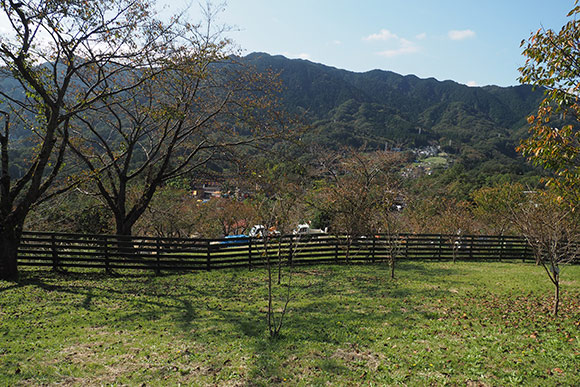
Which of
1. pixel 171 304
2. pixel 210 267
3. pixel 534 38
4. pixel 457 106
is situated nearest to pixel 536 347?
pixel 534 38

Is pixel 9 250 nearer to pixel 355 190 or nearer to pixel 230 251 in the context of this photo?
pixel 230 251

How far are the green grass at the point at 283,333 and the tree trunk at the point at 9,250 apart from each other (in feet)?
1.90

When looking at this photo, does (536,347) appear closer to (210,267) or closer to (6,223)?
(210,267)

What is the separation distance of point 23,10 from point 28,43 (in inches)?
28.4

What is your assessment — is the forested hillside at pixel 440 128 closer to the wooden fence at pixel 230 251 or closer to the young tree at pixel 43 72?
the wooden fence at pixel 230 251

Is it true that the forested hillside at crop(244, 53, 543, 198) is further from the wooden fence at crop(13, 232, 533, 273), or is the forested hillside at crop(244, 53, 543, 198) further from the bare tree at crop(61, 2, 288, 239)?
the bare tree at crop(61, 2, 288, 239)

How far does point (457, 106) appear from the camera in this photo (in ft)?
615

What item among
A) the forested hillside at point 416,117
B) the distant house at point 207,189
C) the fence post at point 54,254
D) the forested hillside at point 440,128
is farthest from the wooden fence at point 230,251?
the forested hillside at point 416,117

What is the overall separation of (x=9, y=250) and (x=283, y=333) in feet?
24.8

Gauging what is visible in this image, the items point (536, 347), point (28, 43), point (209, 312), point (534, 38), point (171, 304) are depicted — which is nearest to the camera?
point (536, 347)

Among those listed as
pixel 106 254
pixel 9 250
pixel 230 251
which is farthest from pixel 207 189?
pixel 9 250

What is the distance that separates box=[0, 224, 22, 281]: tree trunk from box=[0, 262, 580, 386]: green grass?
0.58 meters

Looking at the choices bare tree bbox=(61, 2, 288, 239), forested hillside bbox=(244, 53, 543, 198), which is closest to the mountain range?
forested hillside bbox=(244, 53, 543, 198)

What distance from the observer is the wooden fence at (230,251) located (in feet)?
31.0
